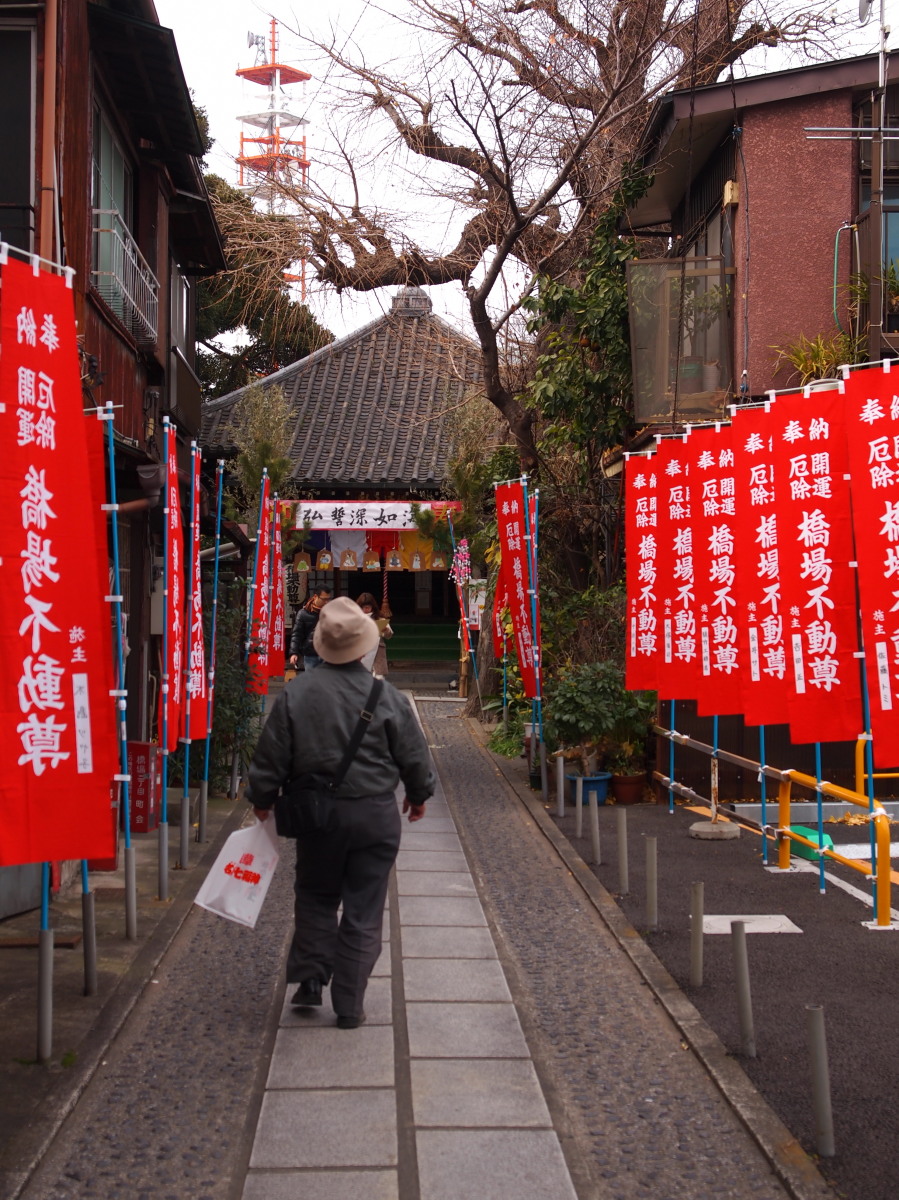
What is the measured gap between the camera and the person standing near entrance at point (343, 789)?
5.62m

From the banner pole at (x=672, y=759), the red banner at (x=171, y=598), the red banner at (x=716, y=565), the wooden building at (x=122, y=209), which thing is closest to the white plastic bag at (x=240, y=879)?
the wooden building at (x=122, y=209)

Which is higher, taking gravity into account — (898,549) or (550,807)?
(898,549)

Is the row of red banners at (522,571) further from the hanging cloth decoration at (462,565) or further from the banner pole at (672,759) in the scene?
the hanging cloth decoration at (462,565)

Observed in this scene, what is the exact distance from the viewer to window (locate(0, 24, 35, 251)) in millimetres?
7855

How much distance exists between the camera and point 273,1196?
407 centimetres

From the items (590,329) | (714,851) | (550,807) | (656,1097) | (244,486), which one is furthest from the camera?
(244,486)

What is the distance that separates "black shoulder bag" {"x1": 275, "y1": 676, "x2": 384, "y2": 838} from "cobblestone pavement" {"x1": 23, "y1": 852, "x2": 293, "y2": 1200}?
3.42 ft

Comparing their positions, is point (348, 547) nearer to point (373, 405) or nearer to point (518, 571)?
point (373, 405)

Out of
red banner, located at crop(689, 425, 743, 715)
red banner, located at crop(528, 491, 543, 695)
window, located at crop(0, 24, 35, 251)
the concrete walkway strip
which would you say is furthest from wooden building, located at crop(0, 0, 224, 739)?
red banner, located at crop(689, 425, 743, 715)

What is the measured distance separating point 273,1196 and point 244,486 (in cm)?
2127

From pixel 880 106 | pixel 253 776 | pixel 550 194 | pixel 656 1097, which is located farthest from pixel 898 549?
pixel 550 194

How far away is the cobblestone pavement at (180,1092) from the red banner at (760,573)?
3876mm

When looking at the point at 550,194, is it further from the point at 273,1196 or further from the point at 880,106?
the point at 273,1196

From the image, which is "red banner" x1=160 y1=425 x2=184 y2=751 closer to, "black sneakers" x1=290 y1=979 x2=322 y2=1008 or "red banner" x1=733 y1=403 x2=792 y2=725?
"black sneakers" x1=290 y1=979 x2=322 y2=1008
